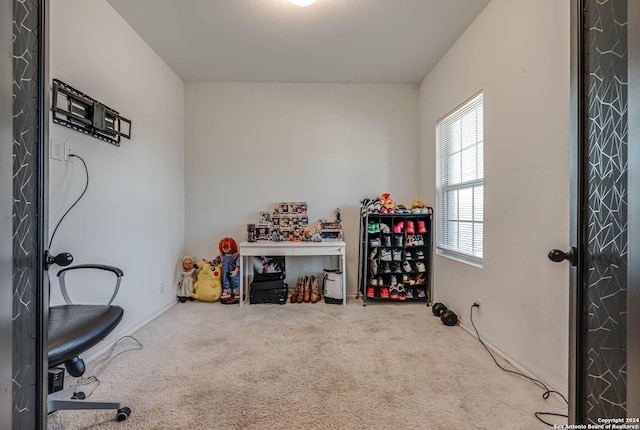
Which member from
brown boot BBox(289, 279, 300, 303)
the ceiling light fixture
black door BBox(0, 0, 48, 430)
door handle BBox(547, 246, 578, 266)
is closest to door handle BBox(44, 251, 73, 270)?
black door BBox(0, 0, 48, 430)

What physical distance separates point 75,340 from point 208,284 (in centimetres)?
202

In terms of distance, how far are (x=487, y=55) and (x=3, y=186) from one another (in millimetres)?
2818

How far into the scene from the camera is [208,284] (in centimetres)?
324

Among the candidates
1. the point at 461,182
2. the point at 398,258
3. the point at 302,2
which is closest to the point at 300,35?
the point at 302,2

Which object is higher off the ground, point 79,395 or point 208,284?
point 208,284

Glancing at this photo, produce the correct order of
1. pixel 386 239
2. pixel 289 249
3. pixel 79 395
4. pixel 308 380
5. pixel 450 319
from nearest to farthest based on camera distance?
pixel 79 395 < pixel 308 380 < pixel 450 319 < pixel 289 249 < pixel 386 239

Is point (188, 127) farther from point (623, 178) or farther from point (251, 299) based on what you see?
point (623, 178)

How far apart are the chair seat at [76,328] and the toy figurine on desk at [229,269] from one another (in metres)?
1.70

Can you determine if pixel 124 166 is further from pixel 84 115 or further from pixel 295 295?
pixel 295 295

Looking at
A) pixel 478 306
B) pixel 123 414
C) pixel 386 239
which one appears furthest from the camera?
pixel 386 239

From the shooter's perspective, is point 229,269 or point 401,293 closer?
point 401,293

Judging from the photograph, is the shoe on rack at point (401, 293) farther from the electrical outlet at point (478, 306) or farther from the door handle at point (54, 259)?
the door handle at point (54, 259)

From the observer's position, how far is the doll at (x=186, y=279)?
326 cm

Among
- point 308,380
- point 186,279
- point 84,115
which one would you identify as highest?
point 84,115
